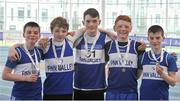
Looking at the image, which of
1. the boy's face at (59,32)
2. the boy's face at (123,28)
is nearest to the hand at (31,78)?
the boy's face at (59,32)

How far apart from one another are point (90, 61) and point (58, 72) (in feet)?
0.85

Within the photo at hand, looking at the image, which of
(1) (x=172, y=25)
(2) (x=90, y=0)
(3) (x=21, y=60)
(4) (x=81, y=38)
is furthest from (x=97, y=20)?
(2) (x=90, y=0)

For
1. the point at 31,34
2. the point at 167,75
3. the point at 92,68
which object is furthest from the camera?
the point at 92,68

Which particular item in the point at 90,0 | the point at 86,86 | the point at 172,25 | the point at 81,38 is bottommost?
the point at 86,86

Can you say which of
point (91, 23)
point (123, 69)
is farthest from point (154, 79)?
point (91, 23)

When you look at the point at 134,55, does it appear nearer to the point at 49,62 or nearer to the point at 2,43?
the point at 49,62

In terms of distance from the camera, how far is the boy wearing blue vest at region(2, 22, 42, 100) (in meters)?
2.55

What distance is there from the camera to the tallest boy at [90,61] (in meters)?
2.71

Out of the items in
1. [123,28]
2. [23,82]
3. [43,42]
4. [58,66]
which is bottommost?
[23,82]

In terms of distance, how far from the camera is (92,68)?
271 centimetres

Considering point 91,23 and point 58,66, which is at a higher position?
point 91,23

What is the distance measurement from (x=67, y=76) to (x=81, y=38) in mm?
327

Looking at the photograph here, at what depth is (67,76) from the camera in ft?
8.79

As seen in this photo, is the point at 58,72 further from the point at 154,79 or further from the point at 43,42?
the point at 154,79
